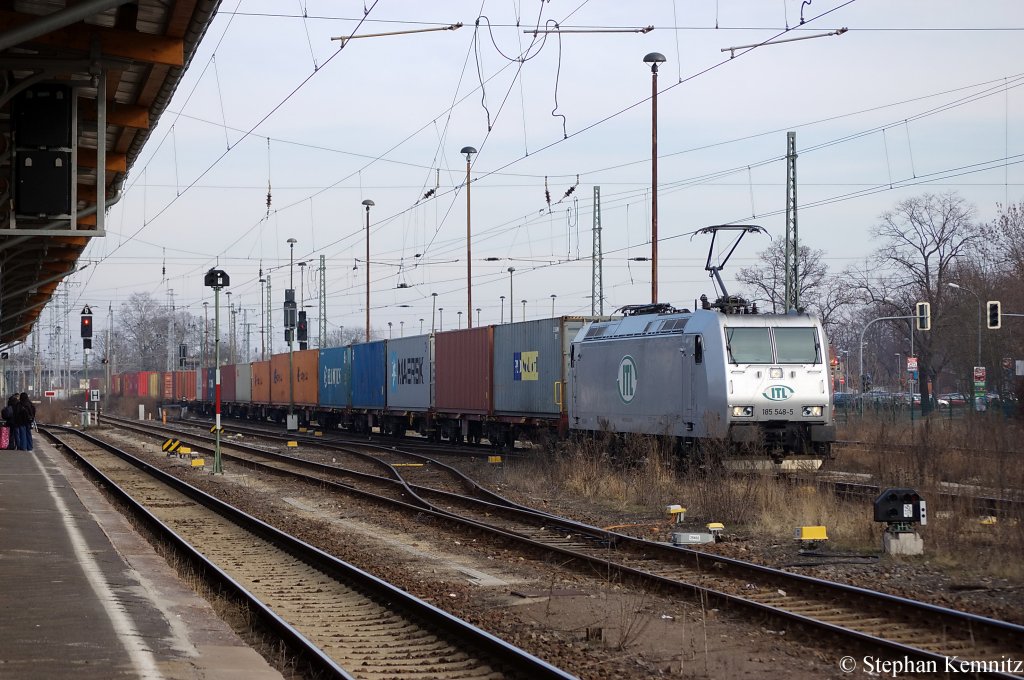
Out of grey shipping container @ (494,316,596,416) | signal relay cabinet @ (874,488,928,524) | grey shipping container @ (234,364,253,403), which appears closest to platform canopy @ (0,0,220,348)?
signal relay cabinet @ (874,488,928,524)

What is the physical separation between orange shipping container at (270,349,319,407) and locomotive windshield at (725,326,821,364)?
1196 inches

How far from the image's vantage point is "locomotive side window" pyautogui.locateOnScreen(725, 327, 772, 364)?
59.1 feet

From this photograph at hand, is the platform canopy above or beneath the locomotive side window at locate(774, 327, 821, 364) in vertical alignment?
above

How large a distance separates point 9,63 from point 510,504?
30.0ft

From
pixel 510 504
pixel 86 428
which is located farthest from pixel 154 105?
pixel 86 428

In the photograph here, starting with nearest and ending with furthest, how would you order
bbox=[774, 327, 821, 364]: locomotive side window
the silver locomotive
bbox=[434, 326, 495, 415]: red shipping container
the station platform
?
the station platform
the silver locomotive
bbox=[774, 327, 821, 364]: locomotive side window
bbox=[434, 326, 495, 415]: red shipping container

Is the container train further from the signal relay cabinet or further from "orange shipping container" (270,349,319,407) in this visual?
the signal relay cabinet

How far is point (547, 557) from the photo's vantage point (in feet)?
39.4

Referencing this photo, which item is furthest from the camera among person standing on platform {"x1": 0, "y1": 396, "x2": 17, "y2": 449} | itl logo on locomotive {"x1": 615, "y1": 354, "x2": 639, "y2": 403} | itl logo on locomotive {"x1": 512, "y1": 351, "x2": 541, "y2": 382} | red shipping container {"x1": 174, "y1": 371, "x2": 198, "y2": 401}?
red shipping container {"x1": 174, "y1": 371, "x2": 198, "y2": 401}

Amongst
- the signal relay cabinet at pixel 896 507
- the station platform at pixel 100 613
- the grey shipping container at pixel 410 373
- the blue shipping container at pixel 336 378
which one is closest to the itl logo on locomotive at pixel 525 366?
the grey shipping container at pixel 410 373

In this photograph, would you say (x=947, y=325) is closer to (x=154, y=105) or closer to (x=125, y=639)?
(x=154, y=105)

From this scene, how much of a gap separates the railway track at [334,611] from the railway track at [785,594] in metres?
2.26

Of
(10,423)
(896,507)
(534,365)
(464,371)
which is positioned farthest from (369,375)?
(896,507)

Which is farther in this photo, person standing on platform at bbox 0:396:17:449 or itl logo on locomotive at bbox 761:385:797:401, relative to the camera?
person standing on platform at bbox 0:396:17:449
